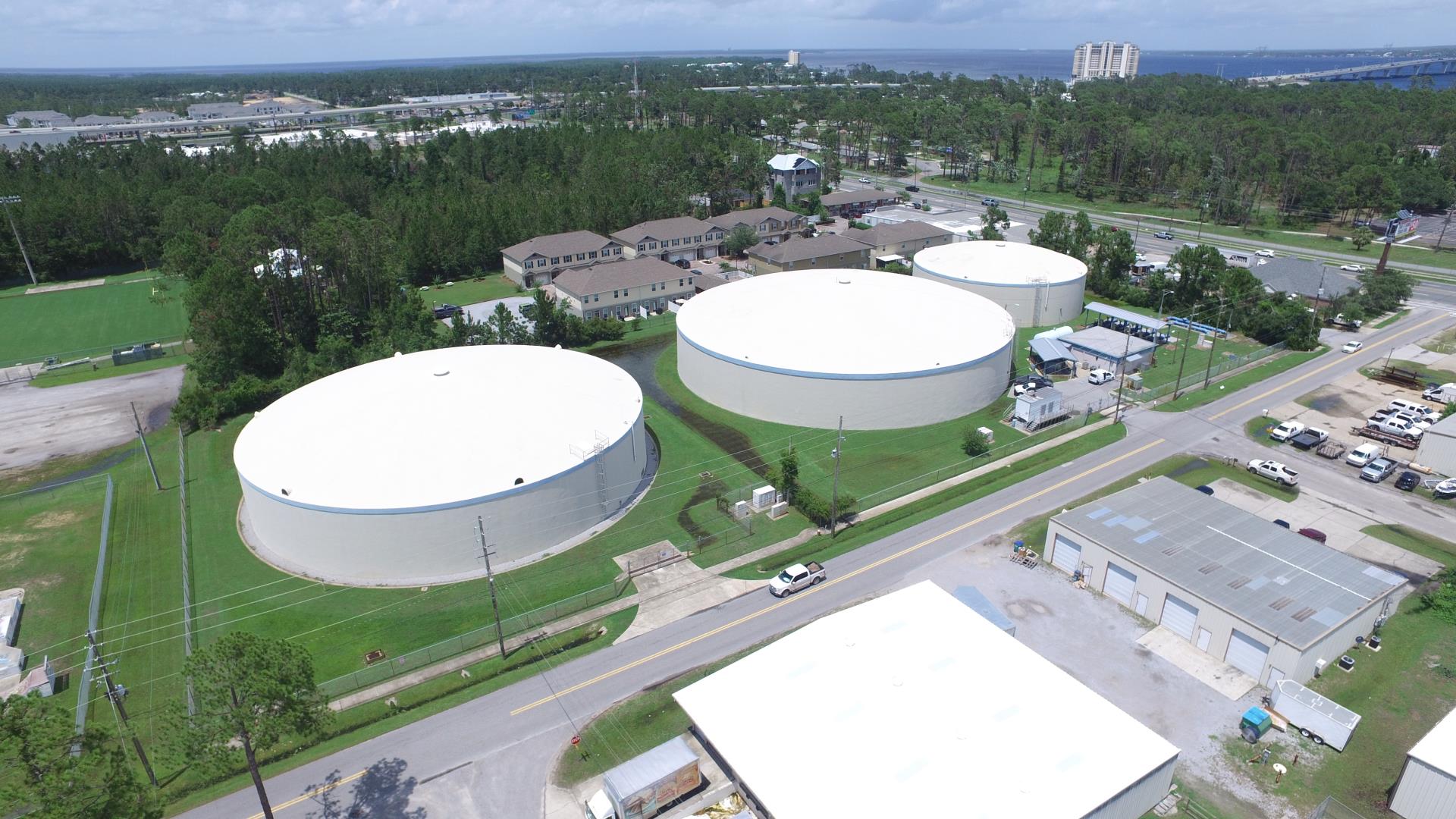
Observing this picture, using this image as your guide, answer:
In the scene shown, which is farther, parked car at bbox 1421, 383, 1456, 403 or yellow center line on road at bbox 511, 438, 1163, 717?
parked car at bbox 1421, 383, 1456, 403

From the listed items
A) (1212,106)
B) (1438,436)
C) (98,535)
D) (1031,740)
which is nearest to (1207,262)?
(1438,436)

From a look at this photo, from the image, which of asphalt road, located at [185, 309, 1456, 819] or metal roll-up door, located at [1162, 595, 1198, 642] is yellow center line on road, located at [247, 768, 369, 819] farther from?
metal roll-up door, located at [1162, 595, 1198, 642]

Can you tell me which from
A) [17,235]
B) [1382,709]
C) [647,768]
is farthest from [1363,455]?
[17,235]

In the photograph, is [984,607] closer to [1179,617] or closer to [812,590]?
[812,590]

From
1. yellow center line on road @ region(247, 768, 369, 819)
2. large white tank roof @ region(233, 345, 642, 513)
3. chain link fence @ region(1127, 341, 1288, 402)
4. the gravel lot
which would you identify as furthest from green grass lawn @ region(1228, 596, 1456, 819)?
the gravel lot

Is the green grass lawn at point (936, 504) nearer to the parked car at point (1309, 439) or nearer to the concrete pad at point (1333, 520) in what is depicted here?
the concrete pad at point (1333, 520)

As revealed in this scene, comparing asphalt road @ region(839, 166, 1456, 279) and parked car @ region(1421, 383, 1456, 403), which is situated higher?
asphalt road @ region(839, 166, 1456, 279)
